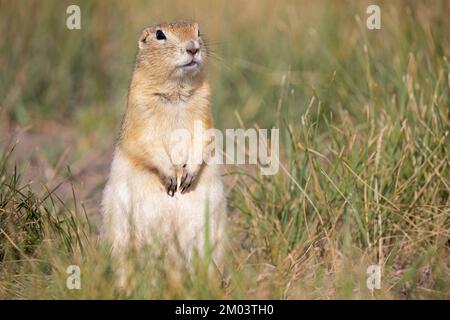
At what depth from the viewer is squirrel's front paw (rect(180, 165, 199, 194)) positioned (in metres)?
4.44

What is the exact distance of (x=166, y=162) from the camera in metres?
4.50

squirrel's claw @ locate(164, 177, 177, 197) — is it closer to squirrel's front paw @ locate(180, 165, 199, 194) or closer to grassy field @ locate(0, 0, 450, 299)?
squirrel's front paw @ locate(180, 165, 199, 194)

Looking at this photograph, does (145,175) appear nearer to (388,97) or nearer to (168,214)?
(168,214)

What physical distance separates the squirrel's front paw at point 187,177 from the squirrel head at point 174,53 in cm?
49

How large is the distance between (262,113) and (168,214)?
133 inches

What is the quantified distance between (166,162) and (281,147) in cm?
215

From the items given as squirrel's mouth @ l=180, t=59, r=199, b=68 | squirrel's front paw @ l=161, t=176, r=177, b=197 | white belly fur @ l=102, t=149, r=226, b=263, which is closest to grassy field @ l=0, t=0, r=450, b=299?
white belly fur @ l=102, t=149, r=226, b=263

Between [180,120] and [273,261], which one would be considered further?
[180,120]

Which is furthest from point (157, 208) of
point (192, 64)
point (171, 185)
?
point (192, 64)

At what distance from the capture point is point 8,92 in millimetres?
7625

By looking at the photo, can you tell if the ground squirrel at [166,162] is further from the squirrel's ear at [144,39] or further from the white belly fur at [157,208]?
the squirrel's ear at [144,39]

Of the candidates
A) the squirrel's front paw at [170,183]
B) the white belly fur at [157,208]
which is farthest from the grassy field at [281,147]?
the squirrel's front paw at [170,183]
